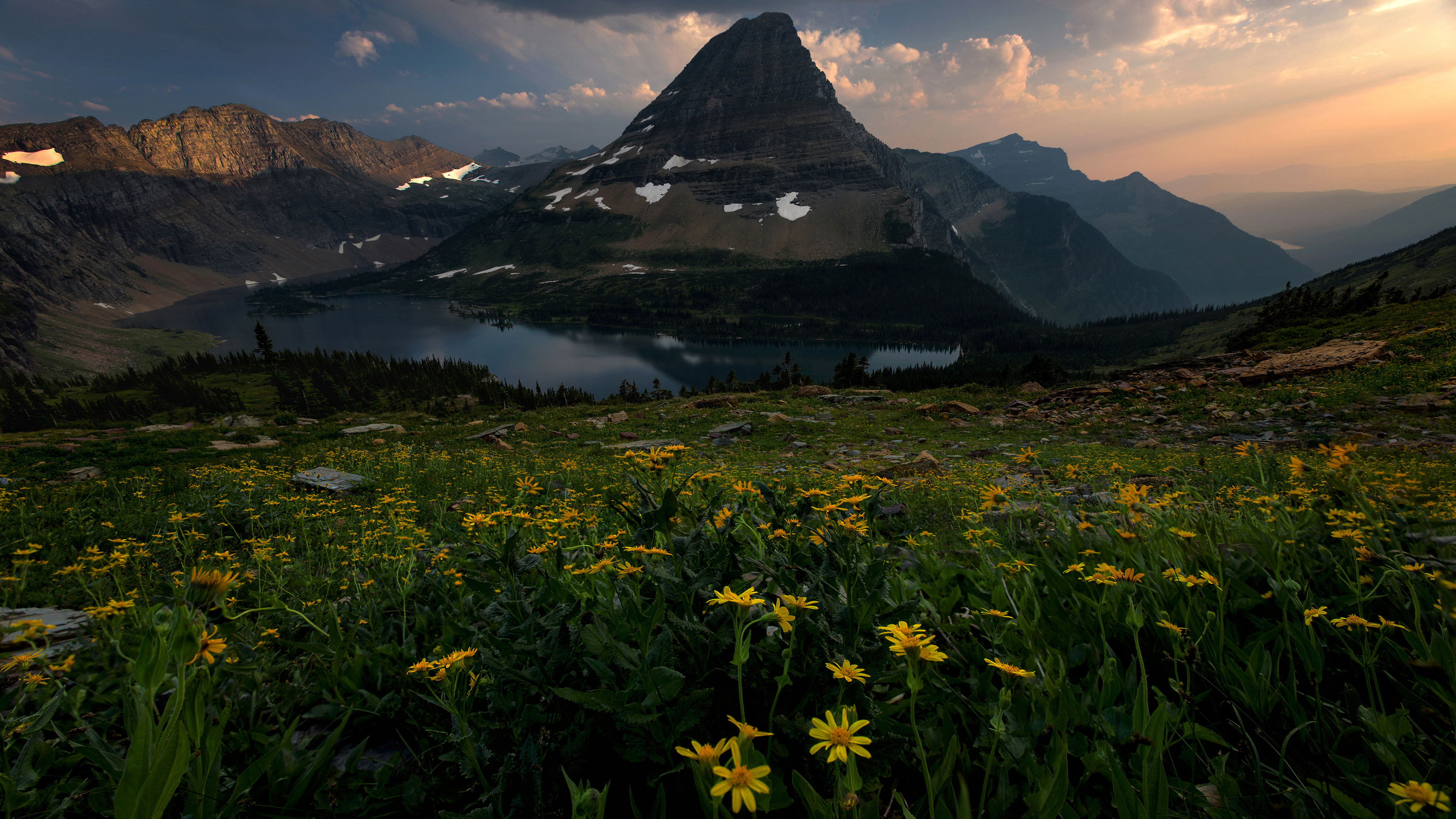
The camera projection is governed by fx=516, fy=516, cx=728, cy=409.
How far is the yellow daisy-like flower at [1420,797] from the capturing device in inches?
45.4

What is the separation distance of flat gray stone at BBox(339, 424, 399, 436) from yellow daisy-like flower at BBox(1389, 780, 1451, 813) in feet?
76.7

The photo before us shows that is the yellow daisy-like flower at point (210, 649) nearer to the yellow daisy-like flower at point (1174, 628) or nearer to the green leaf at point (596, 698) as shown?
the green leaf at point (596, 698)

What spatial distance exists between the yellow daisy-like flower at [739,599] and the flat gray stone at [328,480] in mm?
8842

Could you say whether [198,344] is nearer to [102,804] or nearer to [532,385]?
[532,385]

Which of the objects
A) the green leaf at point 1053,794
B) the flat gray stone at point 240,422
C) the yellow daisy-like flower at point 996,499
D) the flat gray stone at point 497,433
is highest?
the green leaf at point 1053,794

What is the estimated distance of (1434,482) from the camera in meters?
5.01

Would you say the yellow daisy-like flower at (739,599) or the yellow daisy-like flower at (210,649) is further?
the yellow daisy-like flower at (210,649)

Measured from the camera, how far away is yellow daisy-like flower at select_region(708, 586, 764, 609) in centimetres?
150

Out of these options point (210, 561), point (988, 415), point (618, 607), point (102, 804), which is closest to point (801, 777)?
point (618, 607)

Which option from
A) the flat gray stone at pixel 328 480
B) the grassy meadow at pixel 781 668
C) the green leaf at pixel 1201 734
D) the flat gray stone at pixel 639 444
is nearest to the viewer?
the grassy meadow at pixel 781 668

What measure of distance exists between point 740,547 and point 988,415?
67.6 ft

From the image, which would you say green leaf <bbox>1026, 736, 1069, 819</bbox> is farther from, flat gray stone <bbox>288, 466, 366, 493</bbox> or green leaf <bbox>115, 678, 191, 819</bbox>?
flat gray stone <bbox>288, 466, 366, 493</bbox>

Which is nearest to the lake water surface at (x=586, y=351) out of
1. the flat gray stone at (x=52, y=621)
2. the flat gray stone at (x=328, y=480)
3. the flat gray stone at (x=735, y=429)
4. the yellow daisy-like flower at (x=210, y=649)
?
the flat gray stone at (x=735, y=429)

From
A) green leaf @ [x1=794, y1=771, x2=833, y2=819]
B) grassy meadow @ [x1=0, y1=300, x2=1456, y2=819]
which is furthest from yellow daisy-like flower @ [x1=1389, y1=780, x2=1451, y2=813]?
green leaf @ [x1=794, y1=771, x2=833, y2=819]
